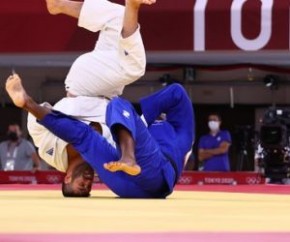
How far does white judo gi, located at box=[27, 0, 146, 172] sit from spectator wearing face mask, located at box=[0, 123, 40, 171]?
5.58 meters

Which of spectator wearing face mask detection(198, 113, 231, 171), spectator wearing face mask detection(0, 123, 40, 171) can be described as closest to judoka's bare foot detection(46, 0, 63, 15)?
spectator wearing face mask detection(198, 113, 231, 171)

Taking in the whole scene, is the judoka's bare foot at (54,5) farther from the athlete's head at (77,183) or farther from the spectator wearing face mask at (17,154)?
the spectator wearing face mask at (17,154)

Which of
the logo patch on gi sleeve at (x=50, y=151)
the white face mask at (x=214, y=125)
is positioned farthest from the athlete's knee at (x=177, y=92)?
the white face mask at (x=214, y=125)

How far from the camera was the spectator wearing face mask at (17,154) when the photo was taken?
10.7m

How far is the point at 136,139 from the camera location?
4.48 meters

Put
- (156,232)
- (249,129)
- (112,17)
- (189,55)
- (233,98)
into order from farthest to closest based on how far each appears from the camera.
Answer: (233,98) → (249,129) → (189,55) → (112,17) → (156,232)

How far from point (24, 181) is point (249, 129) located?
3209 mm

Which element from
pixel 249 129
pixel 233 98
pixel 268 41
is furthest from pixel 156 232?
pixel 233 98

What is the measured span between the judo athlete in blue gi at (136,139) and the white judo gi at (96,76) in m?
0.21

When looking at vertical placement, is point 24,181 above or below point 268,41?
below

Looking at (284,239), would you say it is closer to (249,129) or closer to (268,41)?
(268,41)

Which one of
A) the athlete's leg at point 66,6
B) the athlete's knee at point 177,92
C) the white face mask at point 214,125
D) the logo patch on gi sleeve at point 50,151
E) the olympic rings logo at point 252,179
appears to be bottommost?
the olympic rings logo at point 252,179

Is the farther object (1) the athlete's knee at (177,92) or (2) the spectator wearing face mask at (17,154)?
(2) the spectator wearing face mask at (17,154)

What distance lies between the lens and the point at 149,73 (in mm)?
12352
